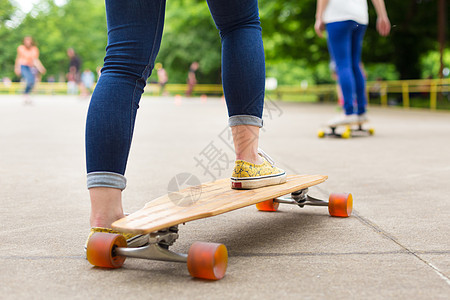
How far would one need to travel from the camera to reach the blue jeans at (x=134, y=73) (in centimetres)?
184

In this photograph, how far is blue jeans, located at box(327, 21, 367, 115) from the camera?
244 inches

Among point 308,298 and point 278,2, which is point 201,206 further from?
point 278,2

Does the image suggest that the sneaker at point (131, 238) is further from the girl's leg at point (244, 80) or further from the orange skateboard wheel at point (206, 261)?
the girl's leg at point (244, 80)

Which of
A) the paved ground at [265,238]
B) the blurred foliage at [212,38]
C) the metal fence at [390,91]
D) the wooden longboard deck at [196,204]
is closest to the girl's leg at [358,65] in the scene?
the blurred foliage at [212,38]

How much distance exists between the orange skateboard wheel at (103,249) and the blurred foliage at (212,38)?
3458mm

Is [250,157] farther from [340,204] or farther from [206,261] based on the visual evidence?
[206,261]

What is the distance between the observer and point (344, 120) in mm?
6625

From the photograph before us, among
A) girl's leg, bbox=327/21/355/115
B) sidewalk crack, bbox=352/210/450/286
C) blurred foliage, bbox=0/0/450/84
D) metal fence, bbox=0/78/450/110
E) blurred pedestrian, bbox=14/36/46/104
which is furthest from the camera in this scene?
blurred foliage, bbox=0/0/450/84

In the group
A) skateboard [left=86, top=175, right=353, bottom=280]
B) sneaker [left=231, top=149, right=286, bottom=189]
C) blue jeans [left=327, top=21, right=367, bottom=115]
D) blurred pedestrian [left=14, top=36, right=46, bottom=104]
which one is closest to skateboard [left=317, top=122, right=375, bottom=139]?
blue jeans [left=327, top=21, right=367, bottom=115]

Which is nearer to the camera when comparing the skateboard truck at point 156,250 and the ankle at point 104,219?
the skateboard truck at point 156,250

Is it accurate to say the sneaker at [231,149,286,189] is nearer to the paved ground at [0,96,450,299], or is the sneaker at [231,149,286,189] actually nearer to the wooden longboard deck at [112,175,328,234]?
the wooden longboard deck at [112,175,328,234]

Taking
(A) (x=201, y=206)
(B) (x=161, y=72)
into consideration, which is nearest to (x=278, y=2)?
(B) (x=161, y=72)

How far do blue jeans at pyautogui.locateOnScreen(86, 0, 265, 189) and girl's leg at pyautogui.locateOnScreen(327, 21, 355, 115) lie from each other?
417cm

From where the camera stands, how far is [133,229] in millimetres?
1574
